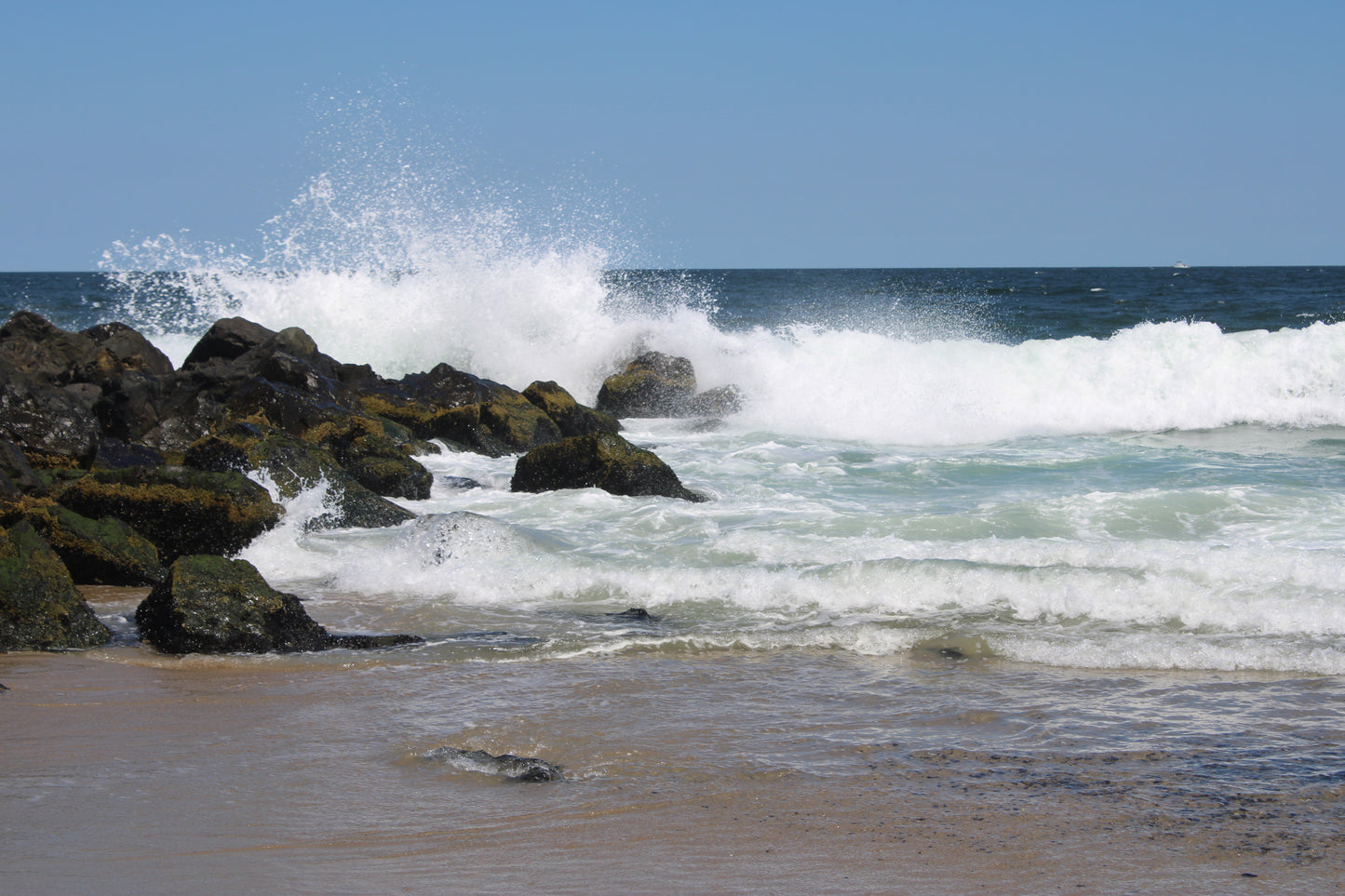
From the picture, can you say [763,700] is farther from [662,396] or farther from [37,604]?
[662,396]

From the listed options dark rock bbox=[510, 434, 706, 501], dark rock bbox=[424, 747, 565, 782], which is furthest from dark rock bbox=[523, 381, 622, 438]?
dark rock bbox=[424, 747, 565, 782]

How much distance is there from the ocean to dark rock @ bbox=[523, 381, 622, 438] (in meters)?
1.25

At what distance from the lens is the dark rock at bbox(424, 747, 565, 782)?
11.0 feet

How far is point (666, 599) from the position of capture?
597 centimetres

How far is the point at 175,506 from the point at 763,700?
4.23 metres

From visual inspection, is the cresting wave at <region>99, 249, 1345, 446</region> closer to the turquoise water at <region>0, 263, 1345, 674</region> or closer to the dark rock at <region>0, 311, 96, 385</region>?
the turquoise water at <region>0, 263, 1345, 674</region>

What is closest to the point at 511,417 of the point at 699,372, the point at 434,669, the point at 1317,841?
the point at 699,372

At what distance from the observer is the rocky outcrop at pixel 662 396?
49.3ft

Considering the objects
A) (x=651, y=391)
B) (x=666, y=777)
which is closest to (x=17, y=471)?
(x=666, y=777)

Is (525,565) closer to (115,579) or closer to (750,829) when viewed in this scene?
(115,579)

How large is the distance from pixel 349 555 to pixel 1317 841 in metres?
5.31

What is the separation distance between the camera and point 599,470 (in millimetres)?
9141

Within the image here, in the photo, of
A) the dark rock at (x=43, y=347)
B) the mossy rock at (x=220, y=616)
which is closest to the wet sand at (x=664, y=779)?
the mossy rock at (x=220, y=616)

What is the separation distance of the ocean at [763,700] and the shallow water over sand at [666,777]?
14mm
